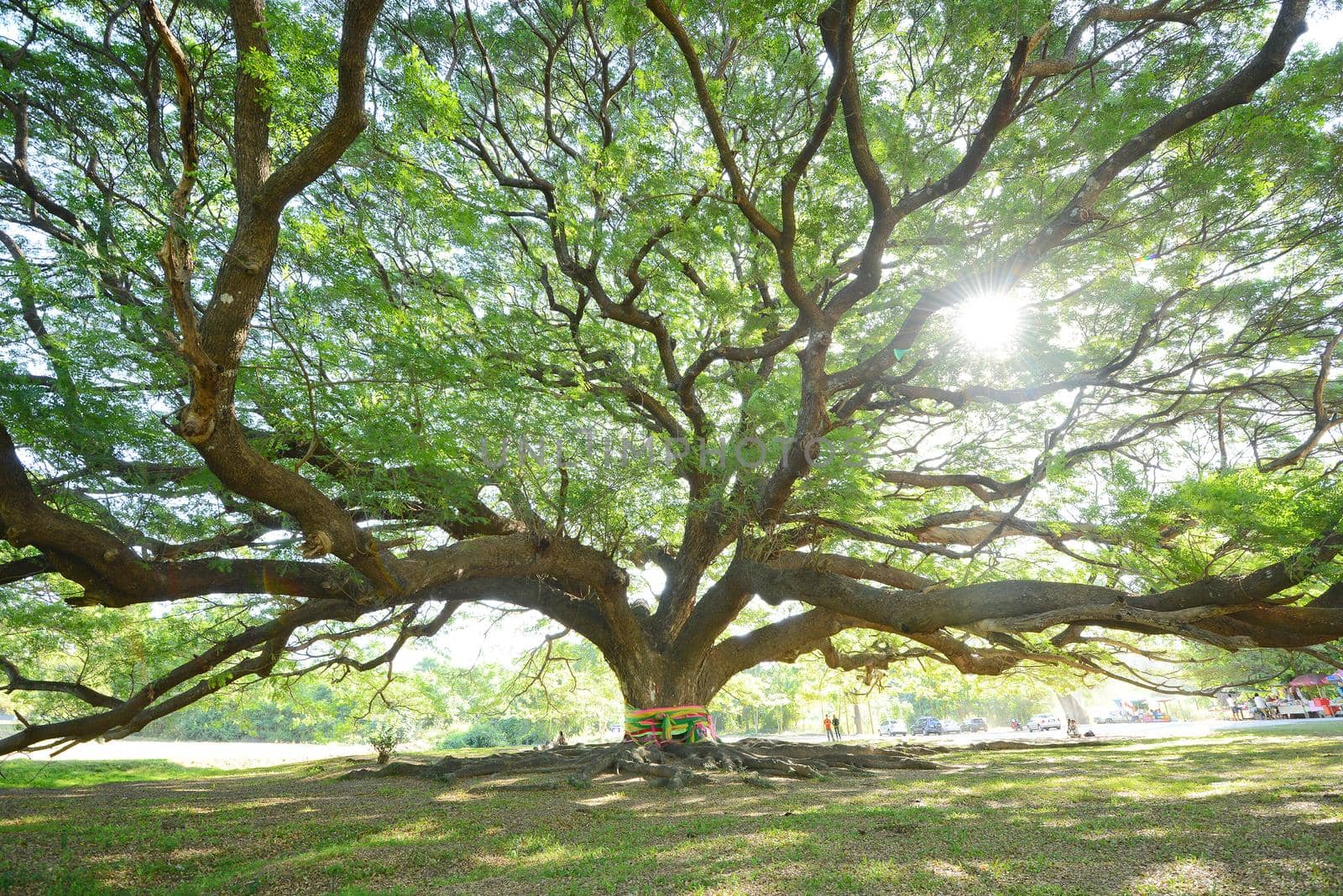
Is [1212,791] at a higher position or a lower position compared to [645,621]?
lower

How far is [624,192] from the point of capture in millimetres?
6852

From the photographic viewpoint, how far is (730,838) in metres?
3.89

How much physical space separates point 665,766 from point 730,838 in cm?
332

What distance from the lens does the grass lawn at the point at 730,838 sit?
3.02 metres

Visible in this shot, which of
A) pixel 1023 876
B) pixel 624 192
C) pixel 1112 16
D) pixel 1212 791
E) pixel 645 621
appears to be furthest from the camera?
pixel 645 621

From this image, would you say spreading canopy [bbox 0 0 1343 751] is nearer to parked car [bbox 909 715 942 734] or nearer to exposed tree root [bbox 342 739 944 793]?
exposed tree root [bbox 342 739 944 793]

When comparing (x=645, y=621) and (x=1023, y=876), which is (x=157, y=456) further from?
(x=1023, y=876)

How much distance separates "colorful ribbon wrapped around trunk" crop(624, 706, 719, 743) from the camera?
27.4ft

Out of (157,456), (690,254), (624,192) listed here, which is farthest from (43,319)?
(690,254)

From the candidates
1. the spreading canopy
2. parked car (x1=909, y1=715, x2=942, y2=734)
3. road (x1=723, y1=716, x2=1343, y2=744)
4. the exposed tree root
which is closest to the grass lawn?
the exposed tree root

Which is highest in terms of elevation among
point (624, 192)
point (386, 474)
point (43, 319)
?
point (624, 192)

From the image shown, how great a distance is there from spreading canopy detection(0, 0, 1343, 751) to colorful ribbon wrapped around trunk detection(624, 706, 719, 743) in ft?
0.73

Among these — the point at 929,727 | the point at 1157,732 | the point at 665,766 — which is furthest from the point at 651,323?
the point at 929,727

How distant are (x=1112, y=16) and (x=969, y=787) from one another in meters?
6.17
